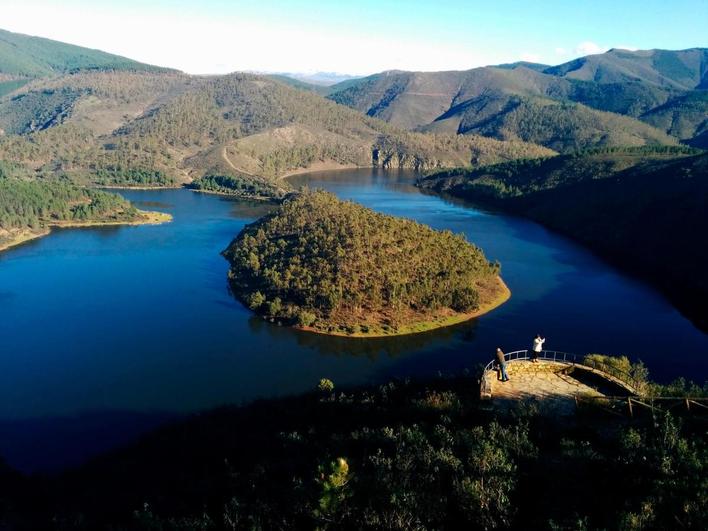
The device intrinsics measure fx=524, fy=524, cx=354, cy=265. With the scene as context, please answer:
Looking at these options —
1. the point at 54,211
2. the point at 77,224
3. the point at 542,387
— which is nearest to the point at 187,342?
the point at 542,387

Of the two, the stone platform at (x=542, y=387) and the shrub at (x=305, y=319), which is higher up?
the stone platform at (x=542, y=387)

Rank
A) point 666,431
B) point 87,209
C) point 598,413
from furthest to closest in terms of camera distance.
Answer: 1. point 87,209
2. point 598,413
3. point 666,431

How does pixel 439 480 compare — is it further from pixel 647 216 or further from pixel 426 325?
pixel 647 216

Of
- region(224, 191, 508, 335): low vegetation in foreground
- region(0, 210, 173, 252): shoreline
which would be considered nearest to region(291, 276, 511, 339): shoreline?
region(224, 191, 508, 335): low vegetation in foreground

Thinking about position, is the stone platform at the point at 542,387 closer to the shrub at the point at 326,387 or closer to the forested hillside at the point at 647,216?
the shrub at the point at 326,387

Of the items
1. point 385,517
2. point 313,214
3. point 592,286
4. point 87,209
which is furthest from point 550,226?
point 385,517

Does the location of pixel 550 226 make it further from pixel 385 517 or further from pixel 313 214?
pixel 385 517

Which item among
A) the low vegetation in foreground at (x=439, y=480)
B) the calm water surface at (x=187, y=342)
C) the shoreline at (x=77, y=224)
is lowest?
the calm water surface at (x=187, y=342)

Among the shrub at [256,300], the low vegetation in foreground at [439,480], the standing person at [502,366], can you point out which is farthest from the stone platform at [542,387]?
the shrub at [256,300]
